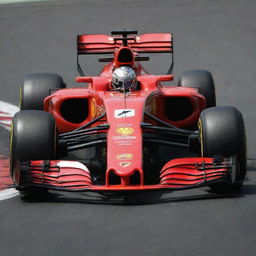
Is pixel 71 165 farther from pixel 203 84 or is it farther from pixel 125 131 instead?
pixel 203 84

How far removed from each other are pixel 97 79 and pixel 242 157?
95.5 inches

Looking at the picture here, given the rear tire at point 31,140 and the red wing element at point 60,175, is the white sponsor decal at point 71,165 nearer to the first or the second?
the red wing element at point 60,175

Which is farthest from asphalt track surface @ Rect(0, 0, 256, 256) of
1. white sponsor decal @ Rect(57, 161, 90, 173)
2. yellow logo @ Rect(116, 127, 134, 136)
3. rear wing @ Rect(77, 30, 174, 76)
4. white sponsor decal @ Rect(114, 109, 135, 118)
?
rear wing @ Rect(77, 30, 174, 76)

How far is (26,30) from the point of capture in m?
19.8

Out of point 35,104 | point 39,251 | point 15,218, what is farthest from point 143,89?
point 39,251

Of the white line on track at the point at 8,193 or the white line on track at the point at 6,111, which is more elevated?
the white line on track at the point at 6,111

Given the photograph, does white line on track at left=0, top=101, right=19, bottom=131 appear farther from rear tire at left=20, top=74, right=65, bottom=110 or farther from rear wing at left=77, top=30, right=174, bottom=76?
rear wing at left=77, top=30, right=174, bottom=76

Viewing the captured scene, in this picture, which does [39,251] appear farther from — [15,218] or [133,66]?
[133,66]

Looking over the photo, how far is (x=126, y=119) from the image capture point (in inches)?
389

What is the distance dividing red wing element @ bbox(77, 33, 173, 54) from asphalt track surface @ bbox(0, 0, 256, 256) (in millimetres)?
1624

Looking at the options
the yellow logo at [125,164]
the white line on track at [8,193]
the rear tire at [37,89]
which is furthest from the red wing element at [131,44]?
the yellow logo at [125,164]

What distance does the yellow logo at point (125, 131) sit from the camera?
31.7ft

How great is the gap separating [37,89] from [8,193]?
287 centimetres

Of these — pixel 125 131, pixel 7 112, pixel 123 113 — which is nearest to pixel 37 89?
pixel 7 112
